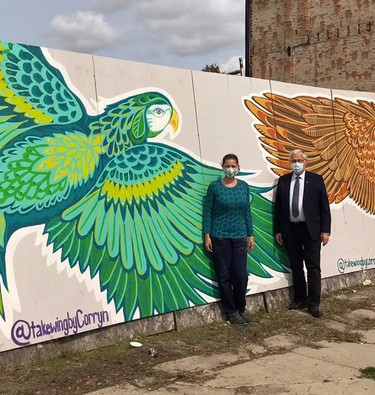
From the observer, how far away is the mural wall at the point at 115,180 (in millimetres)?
4230

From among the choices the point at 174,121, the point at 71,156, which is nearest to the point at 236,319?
the point at 174,121

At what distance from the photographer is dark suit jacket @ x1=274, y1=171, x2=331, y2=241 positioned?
603cm

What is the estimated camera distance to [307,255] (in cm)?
616

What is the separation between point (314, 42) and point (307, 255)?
64.9ft

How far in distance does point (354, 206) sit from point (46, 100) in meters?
4.91

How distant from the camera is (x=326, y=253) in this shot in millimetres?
6973

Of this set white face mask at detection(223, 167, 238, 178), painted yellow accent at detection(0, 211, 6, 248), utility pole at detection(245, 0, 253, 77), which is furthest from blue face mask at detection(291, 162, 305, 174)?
utility pole at detection(245, 0, 253, 77)

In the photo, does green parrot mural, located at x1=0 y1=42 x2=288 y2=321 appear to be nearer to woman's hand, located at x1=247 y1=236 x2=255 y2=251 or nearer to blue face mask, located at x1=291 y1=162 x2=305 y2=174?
woman's hand, located at x1=247 y1=236 x2=255 y2=251

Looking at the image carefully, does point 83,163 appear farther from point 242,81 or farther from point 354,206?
point 354,206

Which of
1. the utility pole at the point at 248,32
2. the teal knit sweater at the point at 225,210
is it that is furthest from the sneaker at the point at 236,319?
the utility pole at the point at 248,32

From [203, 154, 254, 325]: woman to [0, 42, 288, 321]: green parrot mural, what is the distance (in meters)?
0.13

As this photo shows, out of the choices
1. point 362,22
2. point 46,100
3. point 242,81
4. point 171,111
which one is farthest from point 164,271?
point 362,22

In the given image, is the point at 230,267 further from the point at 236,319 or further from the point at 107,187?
the point at 107,187

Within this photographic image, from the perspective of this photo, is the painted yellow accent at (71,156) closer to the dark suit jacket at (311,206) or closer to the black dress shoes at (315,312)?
the dark suit jacket at (311,206)
